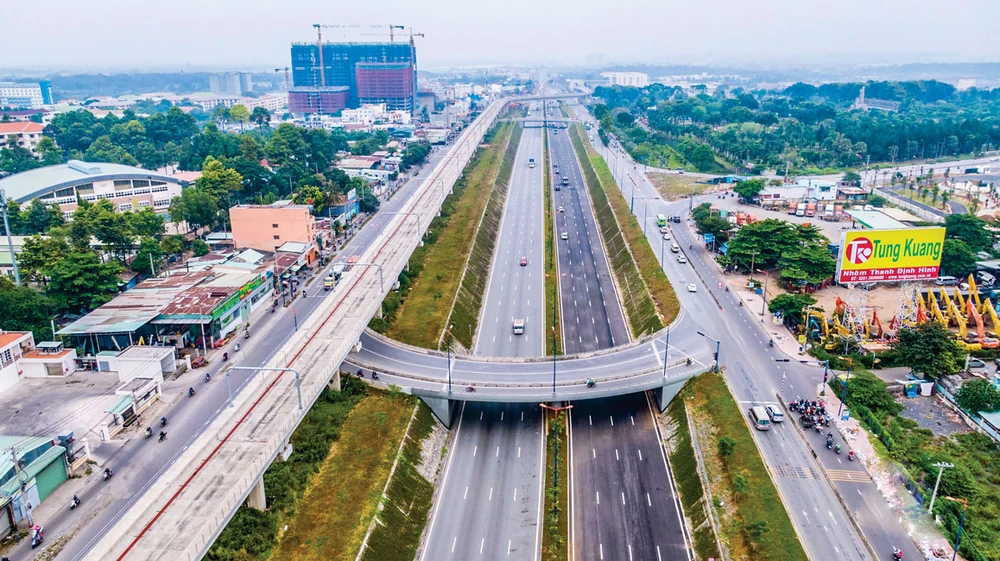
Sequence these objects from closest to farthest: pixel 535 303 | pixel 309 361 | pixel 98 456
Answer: pixel 98 456 → pixel 309 361 → pixel 535 303

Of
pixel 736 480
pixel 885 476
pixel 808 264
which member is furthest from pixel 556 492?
pixel 808 264

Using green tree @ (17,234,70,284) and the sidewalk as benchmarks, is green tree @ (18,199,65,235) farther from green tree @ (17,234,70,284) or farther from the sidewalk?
the sidewalk

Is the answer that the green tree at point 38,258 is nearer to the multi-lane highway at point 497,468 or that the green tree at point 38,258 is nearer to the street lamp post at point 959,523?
the multi-lane highway at point 497,468

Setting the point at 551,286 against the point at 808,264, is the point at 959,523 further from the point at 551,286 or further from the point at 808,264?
the point at 551,286

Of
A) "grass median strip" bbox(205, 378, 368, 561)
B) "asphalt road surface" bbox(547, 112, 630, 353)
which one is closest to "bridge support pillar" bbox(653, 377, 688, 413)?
"asphalt road surface" bbox(547, 112, 630, 353)

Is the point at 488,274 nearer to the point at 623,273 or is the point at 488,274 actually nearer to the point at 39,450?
the point at 623,273

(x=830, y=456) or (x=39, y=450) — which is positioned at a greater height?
(x=39, y=450)

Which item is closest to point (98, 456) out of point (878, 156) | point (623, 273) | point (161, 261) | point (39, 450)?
point (39, 450)
